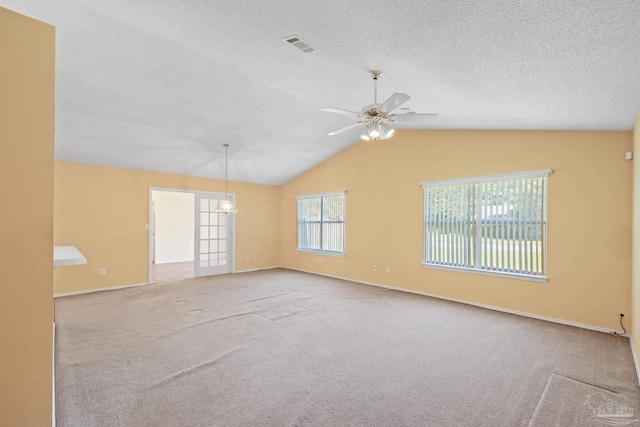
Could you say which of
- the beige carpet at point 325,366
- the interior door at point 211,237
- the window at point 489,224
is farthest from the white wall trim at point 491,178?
the interior door at point 211,237

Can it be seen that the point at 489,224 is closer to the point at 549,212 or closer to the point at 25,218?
the point at 549,212

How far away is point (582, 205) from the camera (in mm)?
3945

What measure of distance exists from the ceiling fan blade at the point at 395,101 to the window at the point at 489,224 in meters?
2.81

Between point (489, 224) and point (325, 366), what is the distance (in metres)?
3.42

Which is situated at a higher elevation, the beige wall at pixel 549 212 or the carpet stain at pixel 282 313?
the beige wall at pixel 549 212

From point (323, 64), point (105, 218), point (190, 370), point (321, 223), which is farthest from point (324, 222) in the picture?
point (190, 370)

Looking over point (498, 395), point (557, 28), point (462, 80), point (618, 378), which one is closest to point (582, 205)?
point (618, 378)

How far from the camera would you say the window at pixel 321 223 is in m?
7.29

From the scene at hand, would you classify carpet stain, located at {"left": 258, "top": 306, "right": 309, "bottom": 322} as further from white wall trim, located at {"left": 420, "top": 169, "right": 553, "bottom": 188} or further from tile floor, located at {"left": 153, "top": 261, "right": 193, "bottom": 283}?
tile floor, located at {"left": 153, "top": 261, "right": 193, "bottom": 283}

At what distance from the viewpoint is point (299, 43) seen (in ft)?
8.14

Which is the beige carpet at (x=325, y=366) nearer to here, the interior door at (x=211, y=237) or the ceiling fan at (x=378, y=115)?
the ceiling fan at (x=378, y=115)

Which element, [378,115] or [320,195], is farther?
[320,195]

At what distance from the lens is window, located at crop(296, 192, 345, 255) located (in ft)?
23.9

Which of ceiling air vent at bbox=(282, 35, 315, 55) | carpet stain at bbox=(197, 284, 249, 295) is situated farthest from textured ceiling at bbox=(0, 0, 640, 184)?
carpet stain at bbox=(197, 284, 249, 295)
